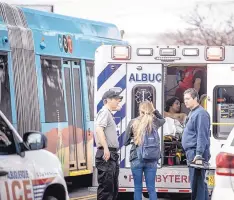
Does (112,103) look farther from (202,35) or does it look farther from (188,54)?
(202,35)

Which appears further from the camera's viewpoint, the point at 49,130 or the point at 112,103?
the point at 49,130

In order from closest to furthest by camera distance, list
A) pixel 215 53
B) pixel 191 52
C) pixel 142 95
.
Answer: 1. pixel 215 53
2. pixel 191 52
3. pixel 142 95

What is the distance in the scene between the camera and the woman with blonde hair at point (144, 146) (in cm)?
1297

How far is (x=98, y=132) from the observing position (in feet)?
42.1

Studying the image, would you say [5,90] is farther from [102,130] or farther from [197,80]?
[197,80]

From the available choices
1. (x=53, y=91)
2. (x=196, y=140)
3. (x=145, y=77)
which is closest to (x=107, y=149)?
(x=196, y=140)

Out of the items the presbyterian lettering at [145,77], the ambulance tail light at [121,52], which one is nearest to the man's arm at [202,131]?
the presbyterian lettering at [145,77]

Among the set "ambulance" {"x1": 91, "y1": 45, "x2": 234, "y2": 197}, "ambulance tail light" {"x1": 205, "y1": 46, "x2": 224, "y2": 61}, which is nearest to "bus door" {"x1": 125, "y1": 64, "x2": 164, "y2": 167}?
"ambulance" {"x1": 91, "y1": 45, "x2": 234, "y2": 197}

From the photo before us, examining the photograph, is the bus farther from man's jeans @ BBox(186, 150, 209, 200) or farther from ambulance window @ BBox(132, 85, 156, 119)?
man's jeans @ BBox(186, 150, 209, 200)

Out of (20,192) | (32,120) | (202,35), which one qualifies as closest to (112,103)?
(32,120)

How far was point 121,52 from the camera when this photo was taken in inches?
572

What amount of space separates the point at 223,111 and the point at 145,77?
1327 mm

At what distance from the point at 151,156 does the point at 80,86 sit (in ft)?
17.4

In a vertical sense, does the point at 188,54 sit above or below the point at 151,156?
above
